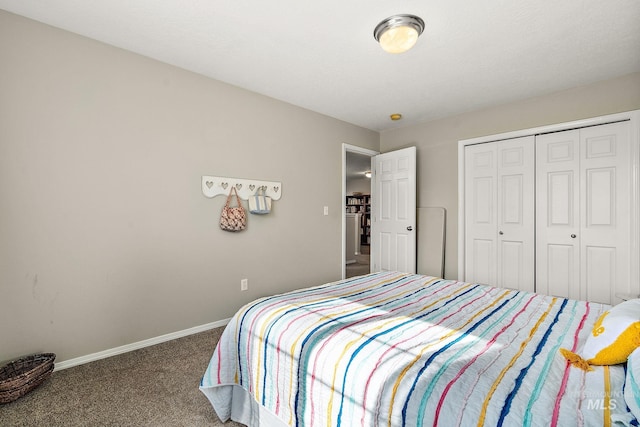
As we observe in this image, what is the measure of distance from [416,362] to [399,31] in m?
1.97

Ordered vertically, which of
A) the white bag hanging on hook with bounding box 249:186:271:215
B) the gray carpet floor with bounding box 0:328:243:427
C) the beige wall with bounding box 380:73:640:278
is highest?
the beige wall with bounding box 380:73:640:278

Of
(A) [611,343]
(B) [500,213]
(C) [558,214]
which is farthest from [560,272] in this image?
(A) [611,343]

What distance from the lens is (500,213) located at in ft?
11.6

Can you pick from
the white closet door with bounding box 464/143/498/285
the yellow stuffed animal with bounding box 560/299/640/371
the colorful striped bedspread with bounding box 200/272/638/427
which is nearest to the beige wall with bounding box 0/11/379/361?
the colorful striped bedspread with bounding box 200/272/638/427

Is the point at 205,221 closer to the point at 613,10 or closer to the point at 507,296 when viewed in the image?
the point at 507,296

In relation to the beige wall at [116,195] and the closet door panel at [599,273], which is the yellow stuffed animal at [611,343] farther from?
the beige wall at [116,195]

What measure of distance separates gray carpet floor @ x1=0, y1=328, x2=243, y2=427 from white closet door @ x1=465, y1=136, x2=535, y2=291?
10.4ft

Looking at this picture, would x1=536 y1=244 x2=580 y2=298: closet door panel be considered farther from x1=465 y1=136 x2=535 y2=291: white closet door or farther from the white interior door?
the white interior door

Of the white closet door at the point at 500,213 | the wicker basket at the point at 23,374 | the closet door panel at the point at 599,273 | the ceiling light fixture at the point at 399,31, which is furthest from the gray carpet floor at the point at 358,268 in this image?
the wicker basket at the point at 23,374

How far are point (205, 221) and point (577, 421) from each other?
A: 2746mm

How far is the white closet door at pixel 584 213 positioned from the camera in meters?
2.84

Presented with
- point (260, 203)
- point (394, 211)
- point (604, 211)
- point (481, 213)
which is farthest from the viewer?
point (394, 211)

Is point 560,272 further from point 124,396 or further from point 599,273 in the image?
point 124,396

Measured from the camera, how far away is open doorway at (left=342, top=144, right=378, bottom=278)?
19.1ft
